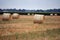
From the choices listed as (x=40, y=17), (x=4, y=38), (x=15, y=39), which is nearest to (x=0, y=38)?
(x=4, y=38)

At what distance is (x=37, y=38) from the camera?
623 cm

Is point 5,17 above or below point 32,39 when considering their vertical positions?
below

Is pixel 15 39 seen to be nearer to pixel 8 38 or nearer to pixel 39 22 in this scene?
pixel 8 38

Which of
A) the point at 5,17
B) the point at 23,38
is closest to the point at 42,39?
the point at 23,38

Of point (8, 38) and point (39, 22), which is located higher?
point (8, 38)

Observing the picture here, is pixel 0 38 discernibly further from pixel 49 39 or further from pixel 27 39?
pixel 49 39

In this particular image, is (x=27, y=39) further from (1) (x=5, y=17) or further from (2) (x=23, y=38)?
(1) (x=5, y=17)

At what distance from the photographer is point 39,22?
11500 millimetres

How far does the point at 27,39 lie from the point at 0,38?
102cm

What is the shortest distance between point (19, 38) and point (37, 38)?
67cm

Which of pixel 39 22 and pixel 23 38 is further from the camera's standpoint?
pixel 39 22

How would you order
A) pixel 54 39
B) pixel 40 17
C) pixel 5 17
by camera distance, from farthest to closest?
pixel 5 17 < pixel 40 17 < pixel 54 39

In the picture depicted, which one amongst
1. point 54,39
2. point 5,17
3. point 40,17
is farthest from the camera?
point 5,17

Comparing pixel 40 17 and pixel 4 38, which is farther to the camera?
pixel 40 17
